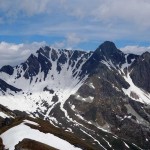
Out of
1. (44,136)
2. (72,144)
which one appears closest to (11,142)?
(44,136)

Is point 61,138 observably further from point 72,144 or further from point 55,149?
point 55,149

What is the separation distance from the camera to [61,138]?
141000 millimetres

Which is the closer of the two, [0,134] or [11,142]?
[11,142]

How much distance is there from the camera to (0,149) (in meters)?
114

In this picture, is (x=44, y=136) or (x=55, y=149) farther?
(x=44, y=136)

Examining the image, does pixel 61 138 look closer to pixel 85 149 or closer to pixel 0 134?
pixel 85 149

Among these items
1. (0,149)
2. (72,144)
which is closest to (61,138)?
(72,144)

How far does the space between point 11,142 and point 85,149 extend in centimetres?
2800

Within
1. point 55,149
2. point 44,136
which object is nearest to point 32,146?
point 55,149

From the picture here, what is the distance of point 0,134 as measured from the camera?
135 m

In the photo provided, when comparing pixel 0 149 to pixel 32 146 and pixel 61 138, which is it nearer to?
pixel 32 146

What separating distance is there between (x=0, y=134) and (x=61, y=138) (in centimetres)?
2136

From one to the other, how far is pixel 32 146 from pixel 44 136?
1880cm

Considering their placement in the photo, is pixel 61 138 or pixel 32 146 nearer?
pixel 32 146
